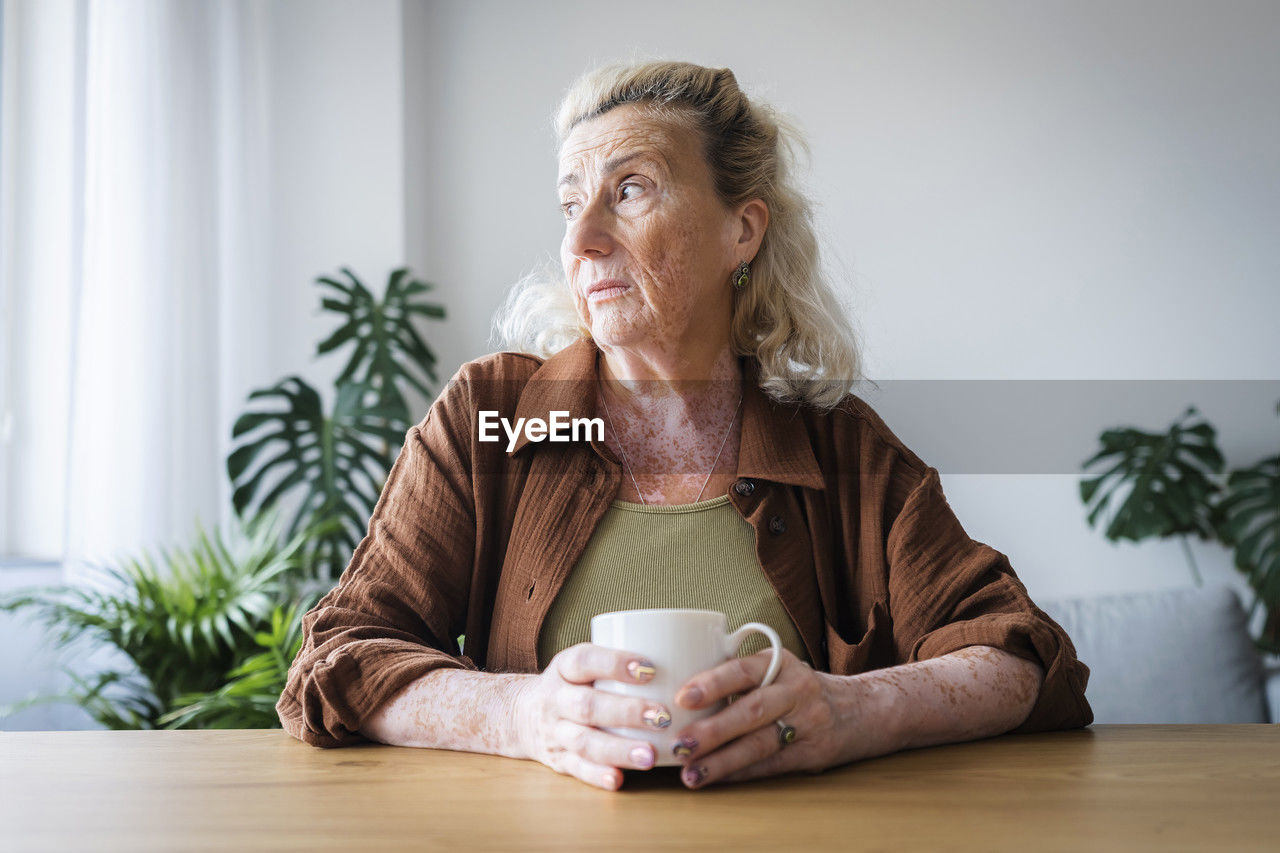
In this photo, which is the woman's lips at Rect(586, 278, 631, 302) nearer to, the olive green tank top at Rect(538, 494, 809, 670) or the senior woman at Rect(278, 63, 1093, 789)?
the senior woman at Rect(278, 63, 1093, 789)

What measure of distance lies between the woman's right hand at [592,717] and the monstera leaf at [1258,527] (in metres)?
2.93

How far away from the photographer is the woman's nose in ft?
4.40

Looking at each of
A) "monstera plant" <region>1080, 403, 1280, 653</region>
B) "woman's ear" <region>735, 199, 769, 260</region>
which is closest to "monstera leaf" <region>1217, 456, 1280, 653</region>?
"monstera plant" <region>1080, 403, 1280, 653</region>

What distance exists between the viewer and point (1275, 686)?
96.4 inches

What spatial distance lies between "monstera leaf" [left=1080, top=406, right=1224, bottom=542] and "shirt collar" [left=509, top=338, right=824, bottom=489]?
86.5 inches

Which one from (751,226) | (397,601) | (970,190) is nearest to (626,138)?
(751,226)

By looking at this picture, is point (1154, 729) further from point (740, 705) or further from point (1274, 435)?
point (1274, 435)

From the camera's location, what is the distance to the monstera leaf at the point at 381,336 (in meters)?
2.95

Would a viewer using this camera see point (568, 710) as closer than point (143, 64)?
Yes

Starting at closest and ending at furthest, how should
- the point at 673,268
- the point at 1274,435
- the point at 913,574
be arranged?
1. the point at 913,574
2. the point at 673,268
3. the point at 1274,435

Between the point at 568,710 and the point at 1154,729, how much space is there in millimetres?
620

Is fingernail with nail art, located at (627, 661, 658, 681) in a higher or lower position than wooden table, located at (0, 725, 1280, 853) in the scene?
higher

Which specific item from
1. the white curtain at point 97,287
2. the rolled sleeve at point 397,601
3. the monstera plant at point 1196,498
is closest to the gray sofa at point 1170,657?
the monstera plant at point 1196,498

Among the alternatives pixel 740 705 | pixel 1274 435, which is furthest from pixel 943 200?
pixel 740 705
